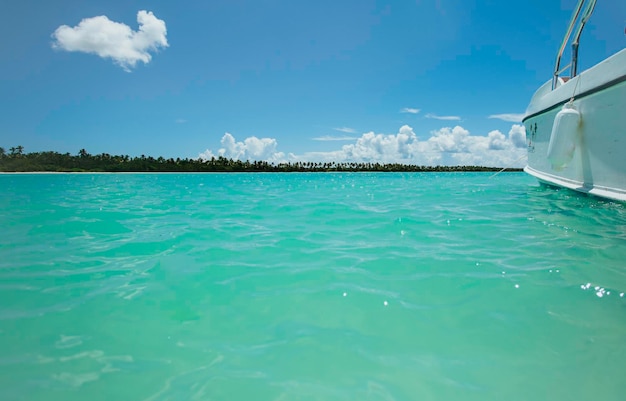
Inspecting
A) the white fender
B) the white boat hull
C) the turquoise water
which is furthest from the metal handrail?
the turquoise water

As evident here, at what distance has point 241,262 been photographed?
4711 mm

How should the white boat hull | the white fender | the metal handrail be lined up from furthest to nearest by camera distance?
1. the metal handrail
2. the white fender
3. the white boat hull

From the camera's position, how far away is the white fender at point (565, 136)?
912cm

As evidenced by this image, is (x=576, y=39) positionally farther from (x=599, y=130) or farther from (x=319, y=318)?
(x=319, y=318)

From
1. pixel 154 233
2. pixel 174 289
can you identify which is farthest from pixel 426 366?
pixel 154 233

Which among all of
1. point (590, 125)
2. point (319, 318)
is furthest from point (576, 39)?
point (319, 318)

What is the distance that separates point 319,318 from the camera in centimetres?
297

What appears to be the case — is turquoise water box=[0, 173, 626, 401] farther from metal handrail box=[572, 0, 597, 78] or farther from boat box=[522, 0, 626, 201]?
metal handrail box=[572, 0, 597, 78]

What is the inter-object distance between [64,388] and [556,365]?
10.8 ft

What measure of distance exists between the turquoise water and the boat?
368 cm

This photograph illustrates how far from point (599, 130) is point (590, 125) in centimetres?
46

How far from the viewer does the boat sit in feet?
24.9

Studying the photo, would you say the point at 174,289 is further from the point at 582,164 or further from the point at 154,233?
the point at 582,164

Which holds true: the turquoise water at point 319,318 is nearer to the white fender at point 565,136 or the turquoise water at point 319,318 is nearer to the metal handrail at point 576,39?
the white fender at point 565,136
